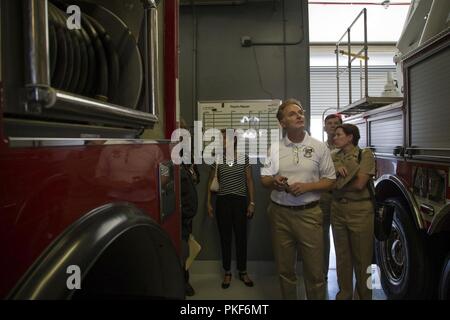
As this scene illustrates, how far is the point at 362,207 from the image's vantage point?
2.85 meters

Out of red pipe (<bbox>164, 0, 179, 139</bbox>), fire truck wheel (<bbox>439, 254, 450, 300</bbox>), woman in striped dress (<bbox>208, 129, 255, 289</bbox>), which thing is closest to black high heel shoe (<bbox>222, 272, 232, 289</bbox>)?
woman in striped dress (<bbox>208, 129, 255, 289</bbox>)

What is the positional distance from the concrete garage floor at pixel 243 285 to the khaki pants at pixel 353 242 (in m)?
0.53

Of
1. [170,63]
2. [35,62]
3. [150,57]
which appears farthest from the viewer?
[170,63]

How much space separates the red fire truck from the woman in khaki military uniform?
1743 mm

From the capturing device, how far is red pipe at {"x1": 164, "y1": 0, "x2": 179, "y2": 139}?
1502 mm

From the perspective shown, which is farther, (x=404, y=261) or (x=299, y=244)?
(x=404, y=261)

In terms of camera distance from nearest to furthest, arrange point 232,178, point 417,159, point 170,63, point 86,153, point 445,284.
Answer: point 86,153 → point 170,63 → point 445,284 → point 417,159 → point 232,178

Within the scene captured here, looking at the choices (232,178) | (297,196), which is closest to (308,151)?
(297,196)

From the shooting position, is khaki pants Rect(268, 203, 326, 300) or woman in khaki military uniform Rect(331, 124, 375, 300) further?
woman in khaki military uniform Rect(331, 124, 375, 300)

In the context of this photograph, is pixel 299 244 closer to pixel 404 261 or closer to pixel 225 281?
pixel 404 261

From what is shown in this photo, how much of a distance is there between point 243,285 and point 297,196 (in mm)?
1689

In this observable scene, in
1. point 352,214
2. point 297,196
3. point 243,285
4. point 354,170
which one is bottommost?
point 243,285

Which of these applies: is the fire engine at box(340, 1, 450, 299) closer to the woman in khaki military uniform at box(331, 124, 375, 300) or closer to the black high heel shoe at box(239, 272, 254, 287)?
the woman in khaki military uniform at box(331, 124, 375, 300)

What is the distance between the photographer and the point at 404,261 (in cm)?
296
